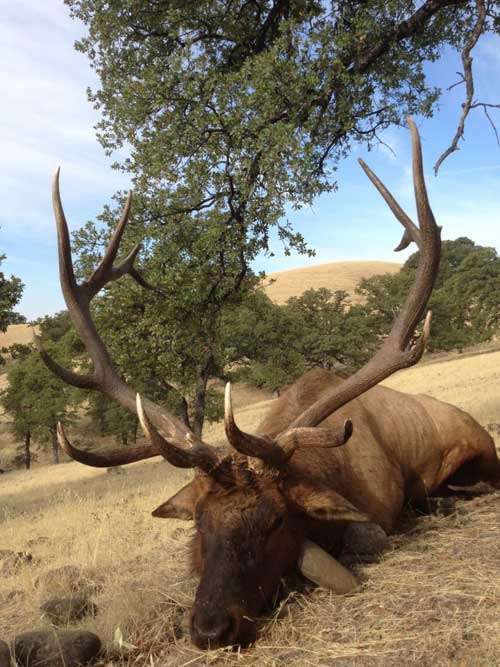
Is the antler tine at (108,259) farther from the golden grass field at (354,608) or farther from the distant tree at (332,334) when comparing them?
the distant tree at (332,334)

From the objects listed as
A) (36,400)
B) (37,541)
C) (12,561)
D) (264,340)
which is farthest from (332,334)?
(12,561)

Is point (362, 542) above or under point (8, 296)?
under

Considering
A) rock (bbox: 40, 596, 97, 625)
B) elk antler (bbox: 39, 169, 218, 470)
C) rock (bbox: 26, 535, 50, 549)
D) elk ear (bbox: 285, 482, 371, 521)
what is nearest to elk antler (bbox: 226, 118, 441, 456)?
elk ear (bbox: 285, 482, 371, 521)

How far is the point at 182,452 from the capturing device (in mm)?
3703

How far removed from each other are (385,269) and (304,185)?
125 metres

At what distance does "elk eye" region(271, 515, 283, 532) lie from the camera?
3715 mm

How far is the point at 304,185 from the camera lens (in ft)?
28.0

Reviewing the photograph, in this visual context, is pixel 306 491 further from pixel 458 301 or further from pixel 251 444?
pixel 458 301

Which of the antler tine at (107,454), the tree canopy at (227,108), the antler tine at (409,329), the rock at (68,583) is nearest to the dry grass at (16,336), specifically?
the tree canopy at (227,108)

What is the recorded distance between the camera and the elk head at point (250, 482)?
11.1 feet

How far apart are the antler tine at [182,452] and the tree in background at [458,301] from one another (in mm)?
44501

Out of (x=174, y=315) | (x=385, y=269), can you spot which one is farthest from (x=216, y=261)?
(x=385, y=269)

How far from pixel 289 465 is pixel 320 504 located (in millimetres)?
330

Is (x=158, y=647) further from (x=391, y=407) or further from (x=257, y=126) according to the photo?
(x=257, y=126)
